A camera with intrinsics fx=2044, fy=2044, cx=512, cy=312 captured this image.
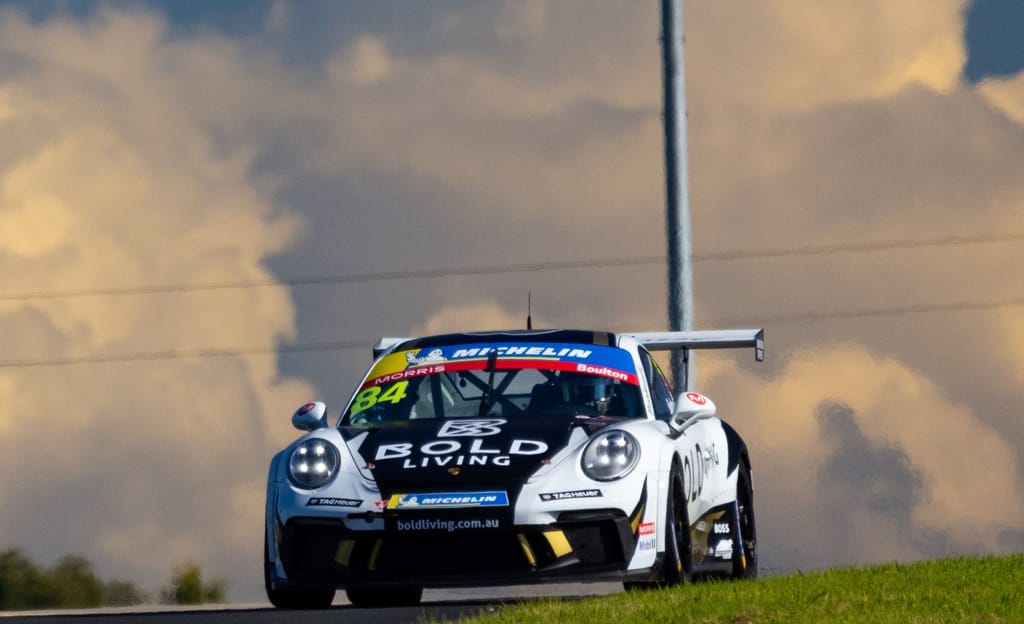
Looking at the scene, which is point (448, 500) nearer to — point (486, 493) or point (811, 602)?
point (486, 493)

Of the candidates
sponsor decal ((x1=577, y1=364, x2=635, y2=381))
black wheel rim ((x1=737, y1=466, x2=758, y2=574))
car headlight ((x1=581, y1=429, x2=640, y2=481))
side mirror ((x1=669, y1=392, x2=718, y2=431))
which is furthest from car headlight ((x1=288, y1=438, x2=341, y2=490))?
black wheel rim ((x1=737, y1=466, x2=758, y2=574))

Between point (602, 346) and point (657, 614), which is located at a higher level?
point (602, 346)

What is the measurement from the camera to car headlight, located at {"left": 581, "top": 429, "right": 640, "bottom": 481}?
414 inches

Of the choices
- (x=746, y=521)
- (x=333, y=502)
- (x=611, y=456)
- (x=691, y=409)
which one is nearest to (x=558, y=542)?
(x=611, y=456)

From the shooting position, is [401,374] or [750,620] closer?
[750,620]

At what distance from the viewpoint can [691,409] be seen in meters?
11.3

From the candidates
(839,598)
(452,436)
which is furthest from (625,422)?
(839,598)

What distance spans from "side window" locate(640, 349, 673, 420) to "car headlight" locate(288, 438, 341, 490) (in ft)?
6.82

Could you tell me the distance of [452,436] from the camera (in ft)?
35.3

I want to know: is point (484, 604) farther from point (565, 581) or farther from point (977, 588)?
point (977, 588)

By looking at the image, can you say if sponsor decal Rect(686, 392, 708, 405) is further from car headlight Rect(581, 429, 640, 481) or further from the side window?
car headlight Rect(581, 429, 640, 481)

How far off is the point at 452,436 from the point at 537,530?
0.77 m

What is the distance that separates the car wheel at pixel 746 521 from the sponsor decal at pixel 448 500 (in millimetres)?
3157

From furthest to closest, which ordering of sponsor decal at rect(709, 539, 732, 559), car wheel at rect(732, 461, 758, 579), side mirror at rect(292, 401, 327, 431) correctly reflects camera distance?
car wheel at rect(732, 461, 758, 579) → sponsor decal at rect(709, 539, 732, 559) → side mirror at rect(292, 401, 327, 431)
